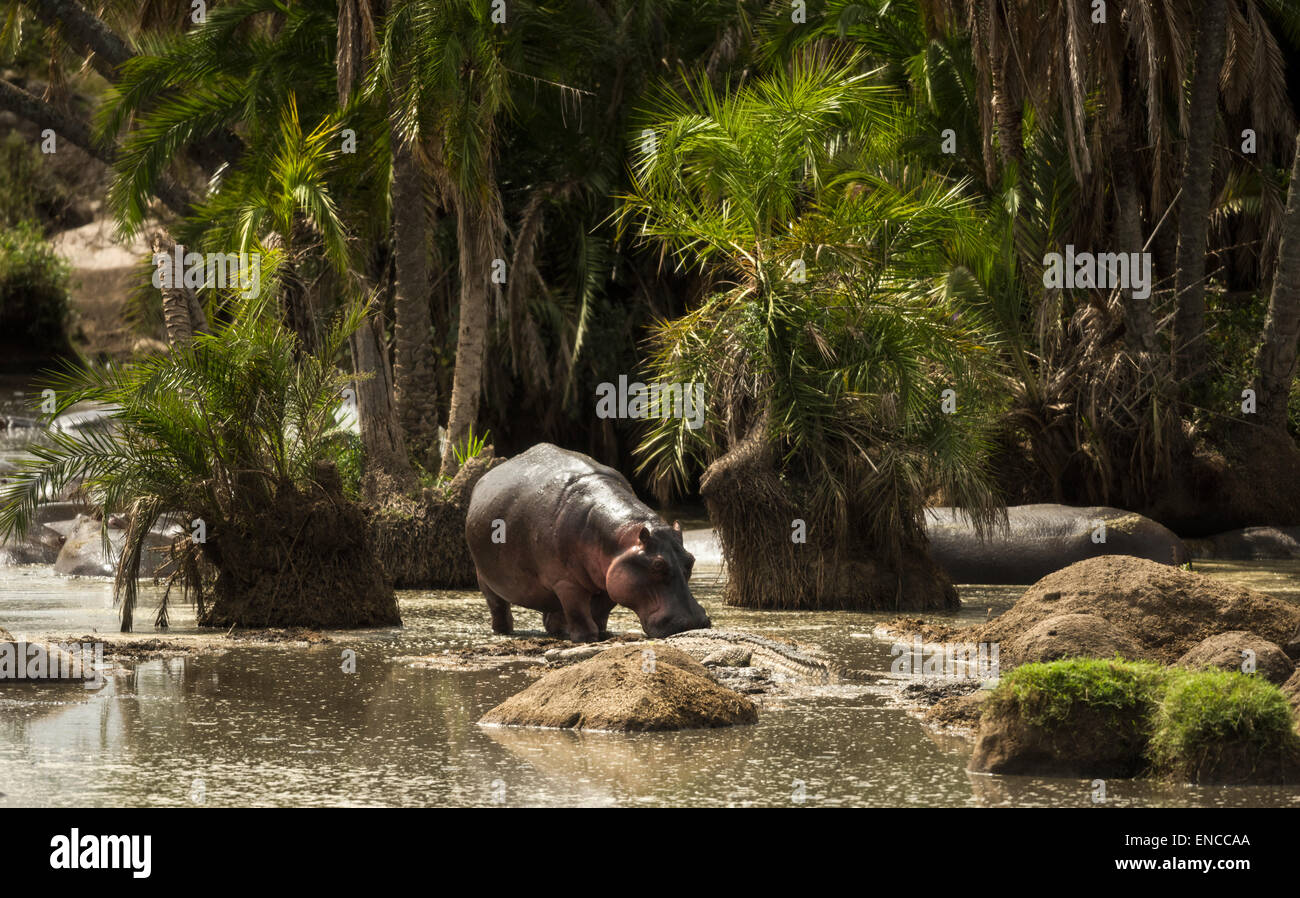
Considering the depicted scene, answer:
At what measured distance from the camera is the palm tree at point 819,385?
1350 centimetres

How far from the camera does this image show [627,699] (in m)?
7.93

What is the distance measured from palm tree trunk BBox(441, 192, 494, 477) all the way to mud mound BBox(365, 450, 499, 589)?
1895 mm

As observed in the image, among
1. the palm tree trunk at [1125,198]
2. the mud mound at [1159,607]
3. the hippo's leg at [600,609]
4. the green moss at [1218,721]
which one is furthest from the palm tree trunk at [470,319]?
the green moss at [1218,721]

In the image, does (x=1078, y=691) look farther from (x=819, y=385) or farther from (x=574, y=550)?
(x=819, y=385)

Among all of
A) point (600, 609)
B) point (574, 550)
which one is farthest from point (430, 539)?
point (574, 550)

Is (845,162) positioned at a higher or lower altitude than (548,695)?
higher

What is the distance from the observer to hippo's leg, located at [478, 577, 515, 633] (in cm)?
1195

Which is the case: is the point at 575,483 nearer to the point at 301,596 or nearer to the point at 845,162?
the point at 301,596

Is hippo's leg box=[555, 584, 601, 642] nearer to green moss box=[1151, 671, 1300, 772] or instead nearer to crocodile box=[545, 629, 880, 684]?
crocodile box=[545, 629, 880, 684]

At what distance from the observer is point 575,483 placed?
1116 centimetres

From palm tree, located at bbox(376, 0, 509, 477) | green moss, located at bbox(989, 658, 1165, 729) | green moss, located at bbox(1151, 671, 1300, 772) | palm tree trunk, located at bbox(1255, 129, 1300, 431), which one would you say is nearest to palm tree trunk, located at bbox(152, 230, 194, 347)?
palm tree, located at bbox(376, 0, 509, 477)

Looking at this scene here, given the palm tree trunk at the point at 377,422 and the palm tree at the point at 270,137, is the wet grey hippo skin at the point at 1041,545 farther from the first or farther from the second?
the palm tree at the point at 270,137
